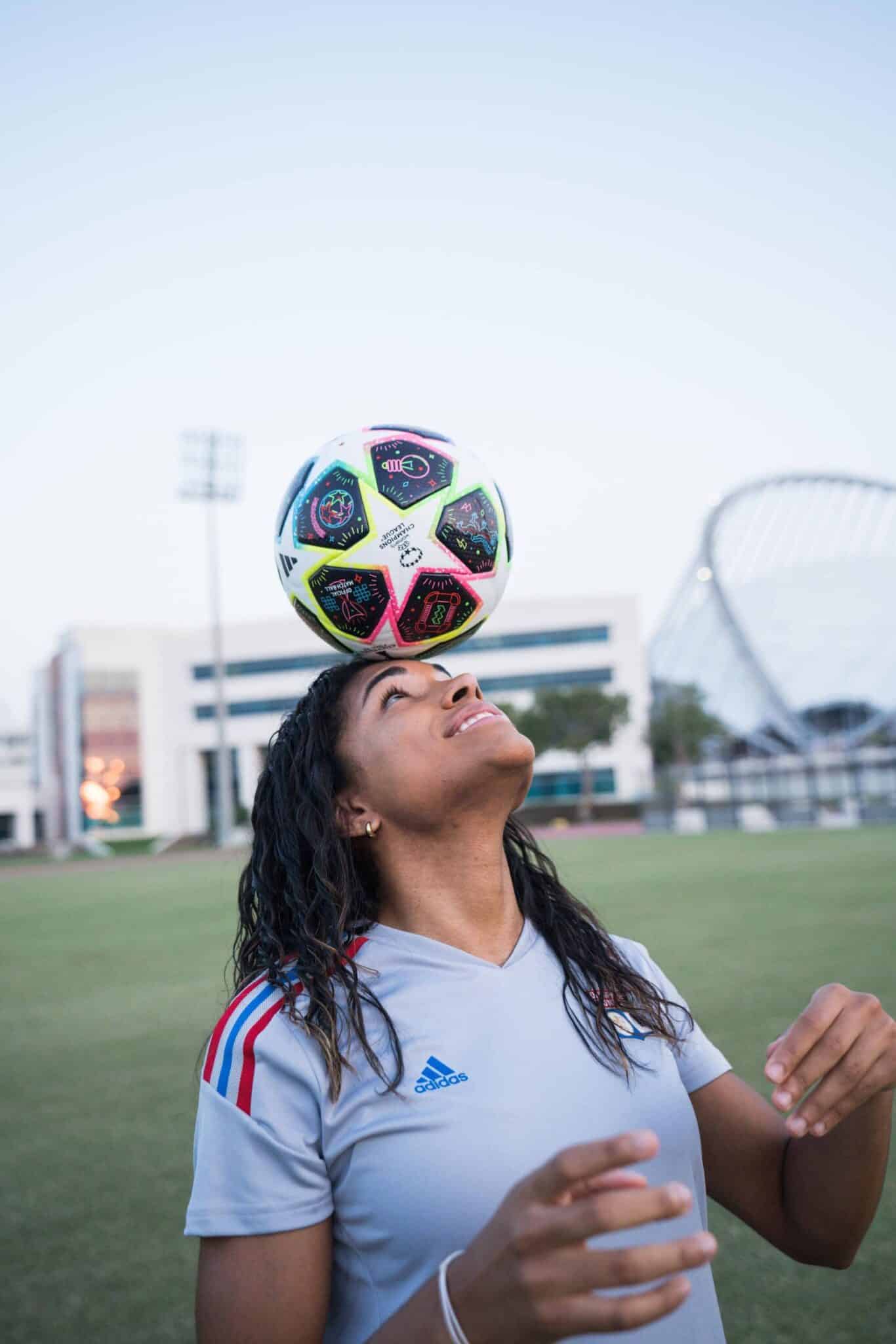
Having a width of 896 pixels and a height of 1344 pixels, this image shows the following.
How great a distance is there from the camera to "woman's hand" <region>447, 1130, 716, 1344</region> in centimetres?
105

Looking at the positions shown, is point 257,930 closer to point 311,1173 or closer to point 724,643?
point 311,1173

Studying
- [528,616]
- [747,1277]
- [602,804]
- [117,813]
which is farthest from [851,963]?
[117,813]

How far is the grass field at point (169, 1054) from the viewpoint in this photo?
10.4 feet

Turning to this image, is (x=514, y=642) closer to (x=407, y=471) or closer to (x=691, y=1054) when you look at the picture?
(x=407, y=471)

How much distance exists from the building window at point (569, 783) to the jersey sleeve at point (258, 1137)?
57.3 m

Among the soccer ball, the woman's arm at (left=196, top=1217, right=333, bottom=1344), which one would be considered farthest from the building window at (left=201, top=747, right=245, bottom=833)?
the woman's arm at (left=196, top=1217, right=333, bottom=1344)

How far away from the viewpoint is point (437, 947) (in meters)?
1.74

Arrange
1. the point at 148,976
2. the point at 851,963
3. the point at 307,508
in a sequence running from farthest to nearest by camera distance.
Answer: the point at 148,976 → the point at 851,963 → the point at 307,508

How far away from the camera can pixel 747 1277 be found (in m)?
3.25

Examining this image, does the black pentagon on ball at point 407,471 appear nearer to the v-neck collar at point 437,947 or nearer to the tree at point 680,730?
the v-neck collar at point 437,947

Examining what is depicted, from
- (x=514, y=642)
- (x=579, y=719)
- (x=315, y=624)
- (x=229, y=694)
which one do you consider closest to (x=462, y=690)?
(x=315, y=624)

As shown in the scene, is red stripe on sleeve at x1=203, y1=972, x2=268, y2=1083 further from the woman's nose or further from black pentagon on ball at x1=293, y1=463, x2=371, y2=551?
black pentagon on ball at x1=293, y1=463, x2=371, y2=551

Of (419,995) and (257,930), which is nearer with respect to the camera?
(419,995)

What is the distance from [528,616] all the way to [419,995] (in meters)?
60.2
